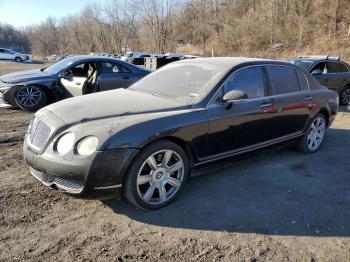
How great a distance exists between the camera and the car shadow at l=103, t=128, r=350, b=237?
3.83m

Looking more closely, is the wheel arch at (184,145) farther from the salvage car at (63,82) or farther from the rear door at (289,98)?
the salvage car at (63,82)

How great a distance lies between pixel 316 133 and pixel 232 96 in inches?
103

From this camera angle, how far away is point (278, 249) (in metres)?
3.43

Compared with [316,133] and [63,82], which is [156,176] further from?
[63,82]

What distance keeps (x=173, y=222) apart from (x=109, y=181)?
0.79 m

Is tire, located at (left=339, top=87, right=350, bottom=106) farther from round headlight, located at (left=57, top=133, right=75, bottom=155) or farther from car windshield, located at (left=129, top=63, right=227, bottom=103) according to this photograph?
round headlight, located at (left=57, top=133, right=75, bottom=155)

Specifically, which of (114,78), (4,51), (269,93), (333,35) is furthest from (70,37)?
(269,93)

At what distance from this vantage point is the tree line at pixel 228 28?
34125 mm

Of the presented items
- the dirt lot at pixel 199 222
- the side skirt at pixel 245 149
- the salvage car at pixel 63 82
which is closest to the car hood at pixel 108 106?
the side skirt at pixel 245 149

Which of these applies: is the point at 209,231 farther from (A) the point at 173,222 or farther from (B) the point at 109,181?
(B) the point at 109,181

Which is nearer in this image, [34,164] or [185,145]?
[34,164]

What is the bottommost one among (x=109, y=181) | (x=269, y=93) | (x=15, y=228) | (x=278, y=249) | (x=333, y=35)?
(x=278, y=249)

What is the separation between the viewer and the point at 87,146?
3.62m

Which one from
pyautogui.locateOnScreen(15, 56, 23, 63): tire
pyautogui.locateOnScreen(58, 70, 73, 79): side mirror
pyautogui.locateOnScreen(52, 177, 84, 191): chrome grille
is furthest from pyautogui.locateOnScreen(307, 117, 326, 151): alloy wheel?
pyautogui.locateOnScreen(15, 56, 23, 63): tire
